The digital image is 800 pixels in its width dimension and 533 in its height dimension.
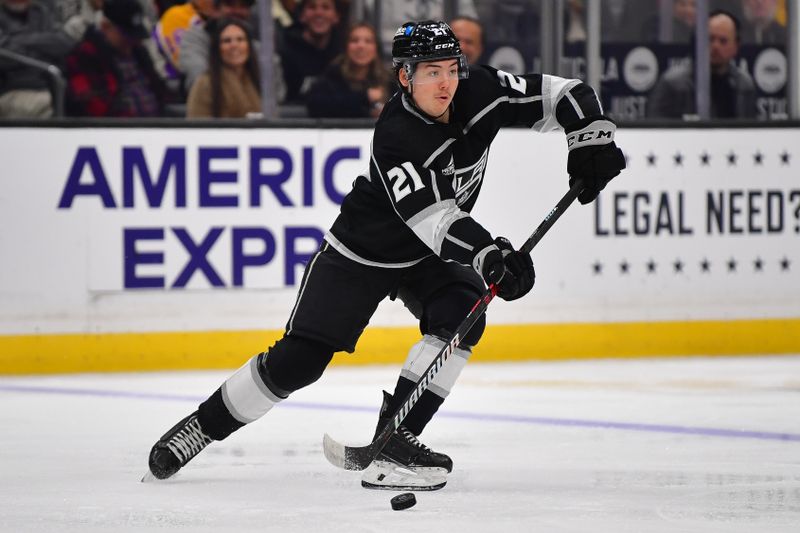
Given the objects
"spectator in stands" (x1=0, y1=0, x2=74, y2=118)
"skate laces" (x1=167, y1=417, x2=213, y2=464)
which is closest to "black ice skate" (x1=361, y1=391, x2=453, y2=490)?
"skate laces" (x1=167, y1=417, x2=213, y2=464)

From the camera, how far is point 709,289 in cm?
609

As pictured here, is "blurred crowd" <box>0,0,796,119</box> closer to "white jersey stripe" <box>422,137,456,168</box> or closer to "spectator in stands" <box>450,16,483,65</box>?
"spectator in stands" <box>450,16,483,65</box>

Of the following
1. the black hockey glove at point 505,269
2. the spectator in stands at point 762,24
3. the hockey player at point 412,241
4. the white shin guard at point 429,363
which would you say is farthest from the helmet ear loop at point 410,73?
the spectator in stands at point 762,24

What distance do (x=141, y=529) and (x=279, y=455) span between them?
3.18ft

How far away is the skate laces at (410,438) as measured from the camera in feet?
10.7

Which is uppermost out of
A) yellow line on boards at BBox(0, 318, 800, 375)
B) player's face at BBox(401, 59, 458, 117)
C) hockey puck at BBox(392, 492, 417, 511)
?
player's face at BBox(401, 59, 458, 117)

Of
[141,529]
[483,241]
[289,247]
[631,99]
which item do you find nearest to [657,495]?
[483,241]

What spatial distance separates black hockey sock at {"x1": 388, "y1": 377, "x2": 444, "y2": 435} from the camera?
3282 millimetres

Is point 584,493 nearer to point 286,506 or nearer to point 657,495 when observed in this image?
point 657,495

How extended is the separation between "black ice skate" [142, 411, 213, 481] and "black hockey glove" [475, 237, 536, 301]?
30.9 inches

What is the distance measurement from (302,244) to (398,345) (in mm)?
542

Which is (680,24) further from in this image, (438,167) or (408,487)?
(408,487)

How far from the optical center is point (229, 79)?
5957mm

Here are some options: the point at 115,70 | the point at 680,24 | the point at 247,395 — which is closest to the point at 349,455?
the point at 247,395
